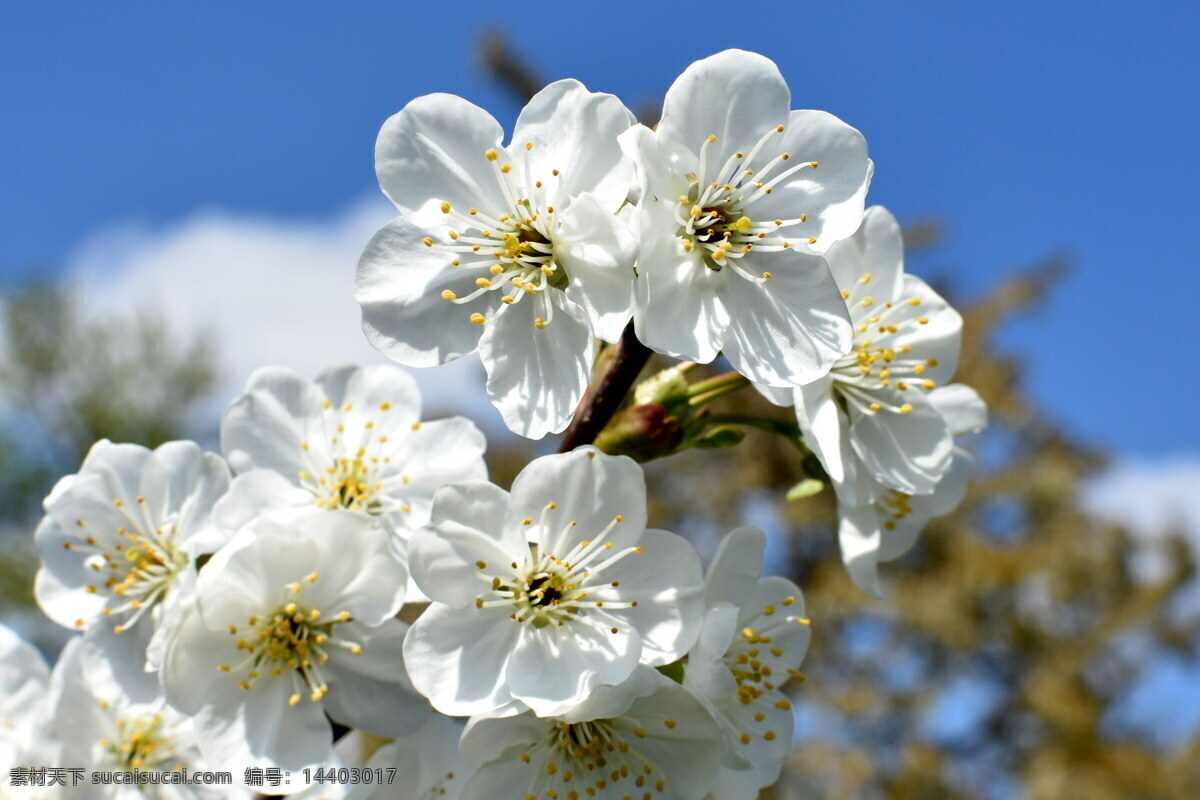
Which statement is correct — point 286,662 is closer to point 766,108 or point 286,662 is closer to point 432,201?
point 432,201

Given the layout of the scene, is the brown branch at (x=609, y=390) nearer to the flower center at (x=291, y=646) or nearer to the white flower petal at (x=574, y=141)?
the white flower petal at (x=574, y=141)

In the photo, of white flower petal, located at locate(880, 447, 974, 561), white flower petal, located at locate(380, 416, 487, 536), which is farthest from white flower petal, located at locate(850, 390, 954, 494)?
white flower petal, located at locate(380, 416, 487, 536)

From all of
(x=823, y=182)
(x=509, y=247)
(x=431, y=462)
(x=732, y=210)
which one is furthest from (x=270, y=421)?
(x=823, y=182)

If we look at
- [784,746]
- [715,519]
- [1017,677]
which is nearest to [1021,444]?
→ [1017,677]

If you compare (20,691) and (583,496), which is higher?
(583,496)

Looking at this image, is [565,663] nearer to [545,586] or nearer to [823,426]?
[545,586]

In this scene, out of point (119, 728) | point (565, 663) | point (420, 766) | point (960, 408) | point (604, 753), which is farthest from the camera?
point (960, 408)
